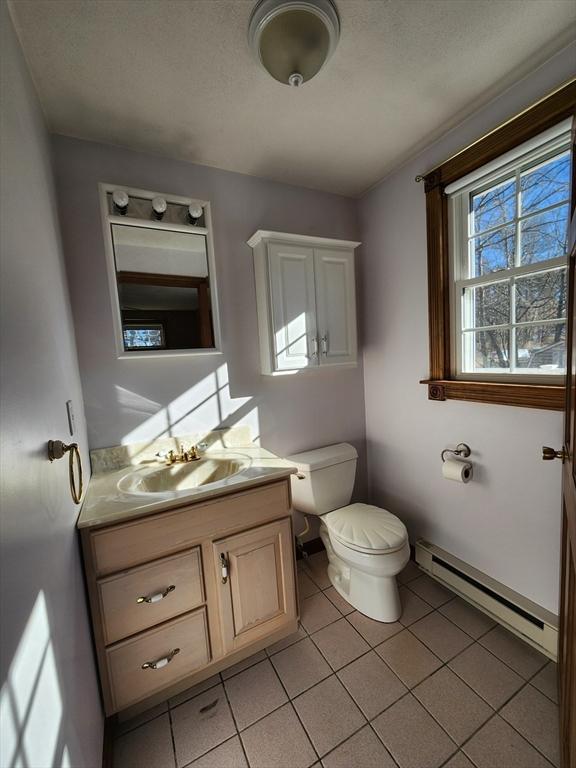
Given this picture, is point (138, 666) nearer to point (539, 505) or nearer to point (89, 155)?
point (539, 505)

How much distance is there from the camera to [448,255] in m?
1.58

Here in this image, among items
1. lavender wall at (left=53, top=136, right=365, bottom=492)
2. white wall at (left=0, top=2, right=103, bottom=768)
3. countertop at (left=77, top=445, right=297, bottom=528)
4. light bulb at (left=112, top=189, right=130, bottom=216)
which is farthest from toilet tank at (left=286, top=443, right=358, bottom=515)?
light bulb at (left=112, top=189, right=130, bottom=216)

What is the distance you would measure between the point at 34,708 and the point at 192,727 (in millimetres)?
927

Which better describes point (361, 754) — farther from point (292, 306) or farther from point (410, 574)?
point (292, 306)

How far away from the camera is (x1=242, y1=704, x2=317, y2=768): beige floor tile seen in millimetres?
1036

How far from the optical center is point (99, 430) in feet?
4.88

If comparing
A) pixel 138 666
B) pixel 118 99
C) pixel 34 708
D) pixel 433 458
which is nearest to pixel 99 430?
pixel 138 666

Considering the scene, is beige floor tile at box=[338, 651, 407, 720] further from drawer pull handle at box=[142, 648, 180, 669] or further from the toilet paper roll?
the toilet paper roll

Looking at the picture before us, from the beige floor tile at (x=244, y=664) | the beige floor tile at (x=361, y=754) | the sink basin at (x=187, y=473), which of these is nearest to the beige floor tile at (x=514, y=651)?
the beige floor tile at (x=361, y=754)

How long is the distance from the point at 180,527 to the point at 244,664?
2.55 feet

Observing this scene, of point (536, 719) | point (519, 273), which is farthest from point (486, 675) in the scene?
point (519, 273)

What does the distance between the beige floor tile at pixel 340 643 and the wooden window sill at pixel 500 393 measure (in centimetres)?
124

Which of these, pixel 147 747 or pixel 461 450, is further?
pixel 461 450

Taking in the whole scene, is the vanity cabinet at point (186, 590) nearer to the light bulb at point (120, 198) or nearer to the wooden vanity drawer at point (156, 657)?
the wooden vanity drawer at point (156, 657)
